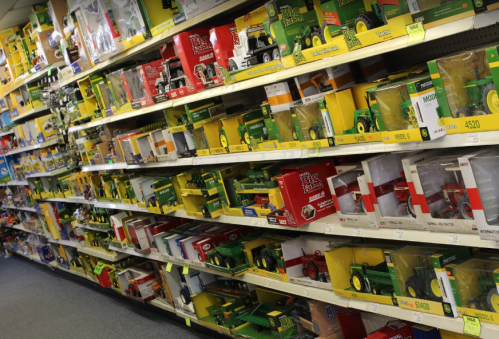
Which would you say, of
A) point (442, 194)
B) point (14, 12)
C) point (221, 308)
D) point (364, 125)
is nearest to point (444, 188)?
point (442, 194)

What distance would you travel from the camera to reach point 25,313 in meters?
6.70

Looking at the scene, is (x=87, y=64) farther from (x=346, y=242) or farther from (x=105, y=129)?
(x=346, y=242)

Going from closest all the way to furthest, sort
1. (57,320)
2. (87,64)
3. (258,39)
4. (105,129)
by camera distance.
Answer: (258,39), (87,64), (105,129), (57,320)

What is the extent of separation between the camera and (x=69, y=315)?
247 inches

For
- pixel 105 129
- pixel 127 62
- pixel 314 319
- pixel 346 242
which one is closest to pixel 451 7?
pixel 346 242

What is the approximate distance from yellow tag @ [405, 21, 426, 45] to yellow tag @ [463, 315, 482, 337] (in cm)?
111

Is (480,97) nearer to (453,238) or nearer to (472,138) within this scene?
(472,138)

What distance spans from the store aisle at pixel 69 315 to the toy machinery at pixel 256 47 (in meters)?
2.77

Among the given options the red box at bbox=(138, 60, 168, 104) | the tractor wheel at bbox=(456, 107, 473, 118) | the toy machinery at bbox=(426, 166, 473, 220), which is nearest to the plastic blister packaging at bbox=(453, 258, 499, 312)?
the toy machinery at bbox=(426, 166, 473, 220)

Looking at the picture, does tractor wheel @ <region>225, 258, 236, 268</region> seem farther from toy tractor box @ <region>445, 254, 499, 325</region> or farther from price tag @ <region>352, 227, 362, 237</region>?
toy tractor box @ <region>445, 254, 499, 325</region>

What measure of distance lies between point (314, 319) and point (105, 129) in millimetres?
3218

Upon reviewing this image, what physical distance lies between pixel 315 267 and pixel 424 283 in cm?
84

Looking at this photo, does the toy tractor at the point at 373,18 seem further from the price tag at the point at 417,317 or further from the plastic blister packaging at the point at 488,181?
the price tag at the point at 417,317

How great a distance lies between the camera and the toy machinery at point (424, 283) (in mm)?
2326
